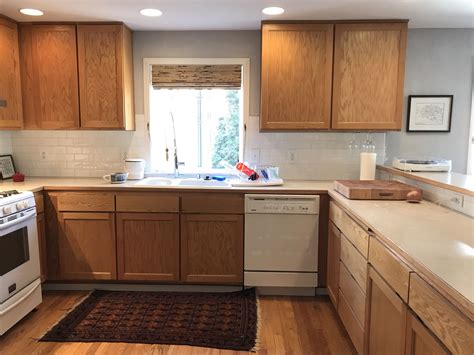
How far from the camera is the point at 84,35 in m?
3.21

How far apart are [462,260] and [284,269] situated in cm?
183

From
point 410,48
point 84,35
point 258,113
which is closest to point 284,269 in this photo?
point 258,113

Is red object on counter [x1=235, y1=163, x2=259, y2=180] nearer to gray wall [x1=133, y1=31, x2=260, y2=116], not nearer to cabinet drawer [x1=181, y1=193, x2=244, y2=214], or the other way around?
cabinet drawer [x1=181, y1=193, x2=244, y2=214]

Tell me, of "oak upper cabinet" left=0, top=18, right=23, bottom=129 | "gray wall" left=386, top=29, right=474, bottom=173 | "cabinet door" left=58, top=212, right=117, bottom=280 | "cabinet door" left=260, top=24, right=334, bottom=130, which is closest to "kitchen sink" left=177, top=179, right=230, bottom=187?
"cabinet door" left=260, top=24, right=334, bottom=130

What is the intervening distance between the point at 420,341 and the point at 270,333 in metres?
1.40

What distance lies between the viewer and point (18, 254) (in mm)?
2559

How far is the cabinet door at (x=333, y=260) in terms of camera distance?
261 centimetres

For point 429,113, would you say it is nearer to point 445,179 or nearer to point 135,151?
point 445,179

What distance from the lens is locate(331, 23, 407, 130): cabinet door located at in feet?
10.0

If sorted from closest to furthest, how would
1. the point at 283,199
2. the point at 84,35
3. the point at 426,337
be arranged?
the point at 426,337 → the point at 283,199 → the point at 84,35

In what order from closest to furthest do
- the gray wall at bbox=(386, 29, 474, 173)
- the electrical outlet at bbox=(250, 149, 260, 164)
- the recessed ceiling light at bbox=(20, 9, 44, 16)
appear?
the recessed ceiling light at bbox=(20, 9, 44, 16), the gray wall at bbox=(386, 29, 474, 173), the electrical outlet at bbox=(250, 149, 260, 164)

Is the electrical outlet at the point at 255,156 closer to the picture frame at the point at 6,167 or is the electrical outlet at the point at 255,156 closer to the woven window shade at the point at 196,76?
the woven window shade at the point at 196,76

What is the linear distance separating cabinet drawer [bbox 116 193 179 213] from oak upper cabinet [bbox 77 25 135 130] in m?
0.69

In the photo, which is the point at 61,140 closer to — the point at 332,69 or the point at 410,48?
the point at 332,69
